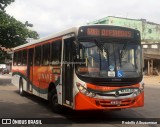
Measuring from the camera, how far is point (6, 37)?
27.4 m

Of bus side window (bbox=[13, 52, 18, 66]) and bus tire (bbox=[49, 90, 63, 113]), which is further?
bus side window (bbox=[13, 52, 18, 66])

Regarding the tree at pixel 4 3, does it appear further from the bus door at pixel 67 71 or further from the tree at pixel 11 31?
the bus door at pixel 67 71

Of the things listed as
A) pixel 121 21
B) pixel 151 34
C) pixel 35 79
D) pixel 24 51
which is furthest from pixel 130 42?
pixel 151 34

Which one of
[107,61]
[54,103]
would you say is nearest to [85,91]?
[107,61]

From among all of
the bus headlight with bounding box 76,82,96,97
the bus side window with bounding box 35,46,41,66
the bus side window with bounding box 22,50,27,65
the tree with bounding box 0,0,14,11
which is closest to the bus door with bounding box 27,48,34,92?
the bus side window with bounding box 22,50,27,65

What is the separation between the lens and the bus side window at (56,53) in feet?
35.8

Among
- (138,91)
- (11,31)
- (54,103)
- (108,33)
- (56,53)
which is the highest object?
(11,31)

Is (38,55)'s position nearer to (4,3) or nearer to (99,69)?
(99,69)

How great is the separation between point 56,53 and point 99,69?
251cm

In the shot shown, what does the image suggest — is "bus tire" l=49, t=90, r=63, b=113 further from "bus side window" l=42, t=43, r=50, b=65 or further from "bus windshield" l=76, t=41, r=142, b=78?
"bus windshield" l=76, t=41, r=142, b=78

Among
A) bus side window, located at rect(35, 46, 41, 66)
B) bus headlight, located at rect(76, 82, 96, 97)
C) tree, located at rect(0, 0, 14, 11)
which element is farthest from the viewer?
tree, located at rect(0, 0, 14, 11)

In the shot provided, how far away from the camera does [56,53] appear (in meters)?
11.2

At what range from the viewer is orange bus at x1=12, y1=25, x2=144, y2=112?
29.9 ft

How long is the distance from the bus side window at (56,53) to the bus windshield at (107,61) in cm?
176
